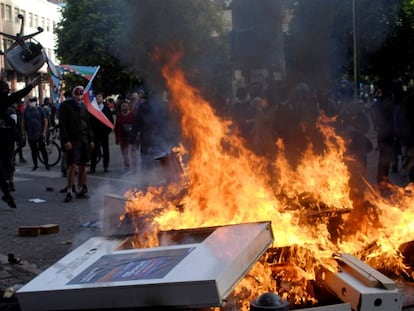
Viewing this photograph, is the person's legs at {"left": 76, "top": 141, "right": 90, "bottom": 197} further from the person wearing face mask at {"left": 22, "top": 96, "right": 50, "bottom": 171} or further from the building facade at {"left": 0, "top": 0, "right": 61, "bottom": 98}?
the building facade at {"left": 0, "top": 0, "right": 61, "bottom": 98}

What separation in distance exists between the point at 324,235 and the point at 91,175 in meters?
9.14

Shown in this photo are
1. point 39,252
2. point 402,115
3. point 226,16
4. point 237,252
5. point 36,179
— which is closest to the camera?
point 237,252

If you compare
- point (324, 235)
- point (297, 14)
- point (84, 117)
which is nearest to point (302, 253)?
point (324, 235)

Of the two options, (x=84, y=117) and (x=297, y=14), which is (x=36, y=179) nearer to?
(x=84, y=117)

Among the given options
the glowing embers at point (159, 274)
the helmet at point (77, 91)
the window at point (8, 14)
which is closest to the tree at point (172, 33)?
the helmet at point (77, 91)

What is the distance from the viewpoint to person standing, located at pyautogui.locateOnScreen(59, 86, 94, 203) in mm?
9602

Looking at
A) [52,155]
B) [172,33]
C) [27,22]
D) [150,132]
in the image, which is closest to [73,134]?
[150,132]

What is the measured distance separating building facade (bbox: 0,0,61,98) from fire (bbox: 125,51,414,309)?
138 feet

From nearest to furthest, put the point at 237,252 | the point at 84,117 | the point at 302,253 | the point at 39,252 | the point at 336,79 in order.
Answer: the point at 237,252
the point at 302,253
the point at 39,252
the point at 84,117
the point at 336,79

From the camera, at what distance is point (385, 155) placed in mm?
10445

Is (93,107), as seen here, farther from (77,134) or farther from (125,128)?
(77,134)

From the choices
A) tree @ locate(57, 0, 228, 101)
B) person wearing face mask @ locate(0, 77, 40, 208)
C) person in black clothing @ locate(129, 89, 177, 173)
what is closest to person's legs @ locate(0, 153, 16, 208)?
person wearing face mask @ locate(0, 77, 40, 208)

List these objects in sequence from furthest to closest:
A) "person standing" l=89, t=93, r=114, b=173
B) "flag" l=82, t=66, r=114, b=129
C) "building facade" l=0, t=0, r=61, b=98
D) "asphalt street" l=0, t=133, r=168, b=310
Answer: "building facade" l=0, t=0, r=61, b=98 < "person standing" l=89, t=93, r=114, b=173 < "flag" l=82, t=66, r=114, b=129 < "asphalt street" l=0, t=133, r=168, b=310

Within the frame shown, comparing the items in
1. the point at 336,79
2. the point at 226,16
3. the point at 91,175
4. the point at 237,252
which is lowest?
the point at 91,175
